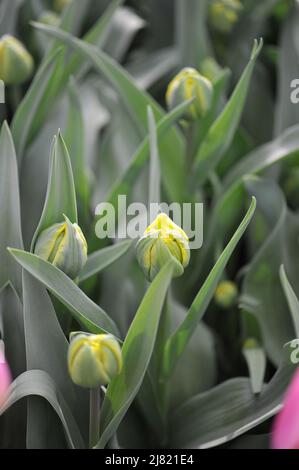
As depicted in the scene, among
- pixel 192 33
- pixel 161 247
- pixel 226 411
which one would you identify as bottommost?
pixel 226 411

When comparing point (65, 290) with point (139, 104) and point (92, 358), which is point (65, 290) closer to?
point (92, 358)

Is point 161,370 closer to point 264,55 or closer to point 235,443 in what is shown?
point 235,443

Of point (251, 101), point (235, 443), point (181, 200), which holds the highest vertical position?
point (251, 101)

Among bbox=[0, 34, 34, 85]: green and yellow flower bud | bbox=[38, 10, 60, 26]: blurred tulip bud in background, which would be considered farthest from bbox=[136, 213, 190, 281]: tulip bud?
bbox=[38, 10, 60, 26]: blurred tulip bud in background

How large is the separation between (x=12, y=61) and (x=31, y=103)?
2.0 inches

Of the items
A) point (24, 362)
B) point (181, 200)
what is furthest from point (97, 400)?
point (181, 200)

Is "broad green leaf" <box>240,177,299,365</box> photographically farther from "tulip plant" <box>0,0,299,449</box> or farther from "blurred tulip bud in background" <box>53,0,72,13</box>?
"blurred tulip bud in background" <box>53,0,72,13</box>

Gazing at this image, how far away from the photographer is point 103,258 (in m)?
0.52

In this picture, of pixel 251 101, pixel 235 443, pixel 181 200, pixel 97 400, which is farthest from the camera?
pixel 251 101

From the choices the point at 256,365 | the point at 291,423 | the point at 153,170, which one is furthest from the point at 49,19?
the point at 291,423

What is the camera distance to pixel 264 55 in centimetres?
83

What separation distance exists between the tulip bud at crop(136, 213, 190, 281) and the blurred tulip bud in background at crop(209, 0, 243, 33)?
0.40 meters

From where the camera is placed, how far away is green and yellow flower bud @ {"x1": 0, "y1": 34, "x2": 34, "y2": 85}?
63 cm

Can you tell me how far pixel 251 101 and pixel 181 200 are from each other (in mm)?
191
